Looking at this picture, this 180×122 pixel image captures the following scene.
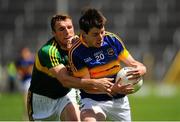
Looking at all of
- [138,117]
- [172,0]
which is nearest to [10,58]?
[172,0]

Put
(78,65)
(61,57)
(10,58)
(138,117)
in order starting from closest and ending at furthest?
(78,65)
(61,57)
(138,117)
(10,58)

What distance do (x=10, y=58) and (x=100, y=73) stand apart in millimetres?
24581

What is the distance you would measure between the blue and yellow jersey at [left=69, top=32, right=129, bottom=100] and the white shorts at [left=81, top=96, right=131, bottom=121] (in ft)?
1.15

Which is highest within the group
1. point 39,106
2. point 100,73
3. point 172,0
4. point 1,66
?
point 100,73

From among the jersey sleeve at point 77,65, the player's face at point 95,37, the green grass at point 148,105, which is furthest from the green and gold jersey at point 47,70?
the green grass at point 148,105

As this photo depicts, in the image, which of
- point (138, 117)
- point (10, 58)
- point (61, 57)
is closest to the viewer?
point (61, 57)

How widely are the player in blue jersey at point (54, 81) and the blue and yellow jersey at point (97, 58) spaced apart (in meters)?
0.23

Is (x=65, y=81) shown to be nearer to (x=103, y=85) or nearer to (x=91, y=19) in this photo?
(x=103, y=85)

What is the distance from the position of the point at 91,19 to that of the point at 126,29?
26.1 m

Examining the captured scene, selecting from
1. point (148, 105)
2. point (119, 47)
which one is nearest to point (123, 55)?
point (119, 47)

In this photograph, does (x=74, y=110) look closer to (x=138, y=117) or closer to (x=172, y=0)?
(x=138, y=117)

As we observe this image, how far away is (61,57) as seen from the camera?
1045cm

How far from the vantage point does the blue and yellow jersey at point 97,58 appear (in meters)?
9.73

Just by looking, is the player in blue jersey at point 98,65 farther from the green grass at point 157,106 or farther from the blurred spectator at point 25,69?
the blurred spectator at point 25,69
